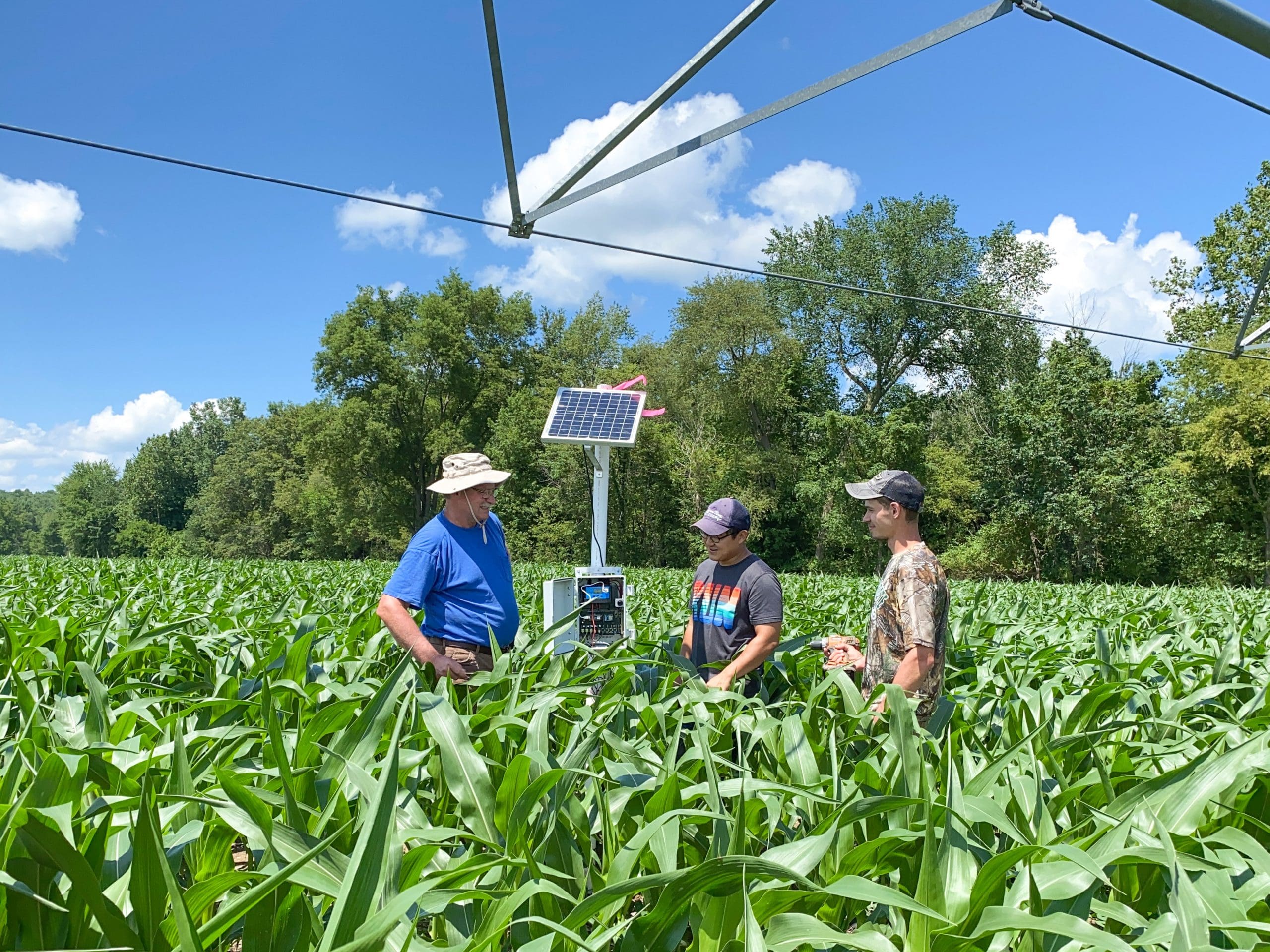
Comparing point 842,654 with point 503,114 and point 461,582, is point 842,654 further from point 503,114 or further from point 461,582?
→ point 503,114

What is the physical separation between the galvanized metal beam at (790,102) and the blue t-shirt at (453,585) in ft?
7.43

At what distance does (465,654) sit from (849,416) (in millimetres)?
30177

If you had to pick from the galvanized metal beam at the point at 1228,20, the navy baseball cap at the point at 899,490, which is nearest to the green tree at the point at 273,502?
the navy baseball cap at the point at 899,490

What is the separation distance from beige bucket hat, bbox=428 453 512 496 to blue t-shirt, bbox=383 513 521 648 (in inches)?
5.7

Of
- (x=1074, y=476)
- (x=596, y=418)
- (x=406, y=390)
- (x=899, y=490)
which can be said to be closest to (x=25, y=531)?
(x=406, y=390)

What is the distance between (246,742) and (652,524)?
34824mm

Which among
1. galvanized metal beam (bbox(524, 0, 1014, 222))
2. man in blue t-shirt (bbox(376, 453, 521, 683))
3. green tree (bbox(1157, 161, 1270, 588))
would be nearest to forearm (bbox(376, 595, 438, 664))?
man in blue t-shirt (bbox(376, 453, 521, 683))

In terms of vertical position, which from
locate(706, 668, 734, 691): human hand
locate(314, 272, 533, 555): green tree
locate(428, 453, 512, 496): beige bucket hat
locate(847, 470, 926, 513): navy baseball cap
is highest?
locate(314, 272, 533, 555): green tree

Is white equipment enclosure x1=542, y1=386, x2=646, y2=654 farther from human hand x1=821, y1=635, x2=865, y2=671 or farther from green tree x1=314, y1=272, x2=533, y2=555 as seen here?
green tree x1=314, y1=272, x2=533, y2=555

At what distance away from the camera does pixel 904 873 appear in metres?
1.56

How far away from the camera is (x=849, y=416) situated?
32.2 metres

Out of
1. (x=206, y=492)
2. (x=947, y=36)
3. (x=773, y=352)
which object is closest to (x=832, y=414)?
(x=773, y=352)

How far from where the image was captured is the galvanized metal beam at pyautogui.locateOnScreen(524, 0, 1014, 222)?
12.0 feet

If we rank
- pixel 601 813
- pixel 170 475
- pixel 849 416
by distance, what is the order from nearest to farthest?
pixel 601 813
pixel 849 416
pixel 170 475
